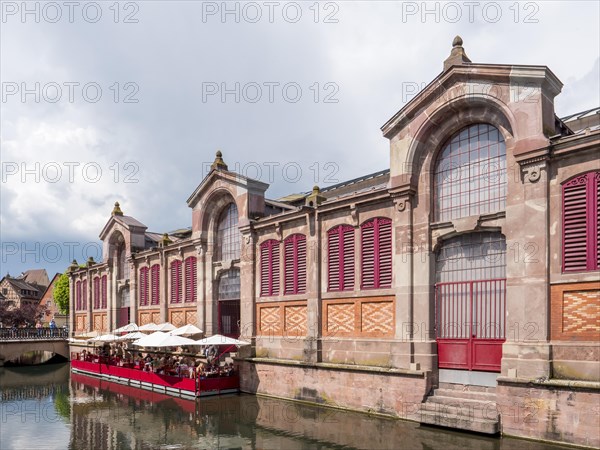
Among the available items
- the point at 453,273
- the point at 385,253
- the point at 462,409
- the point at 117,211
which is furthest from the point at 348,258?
the point at 117,211

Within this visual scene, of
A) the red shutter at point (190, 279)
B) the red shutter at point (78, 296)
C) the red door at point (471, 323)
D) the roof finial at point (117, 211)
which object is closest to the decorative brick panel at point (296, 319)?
the red door at point (471, 323)

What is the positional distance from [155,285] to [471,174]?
2423cm

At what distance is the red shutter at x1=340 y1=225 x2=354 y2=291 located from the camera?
2153 centimetres

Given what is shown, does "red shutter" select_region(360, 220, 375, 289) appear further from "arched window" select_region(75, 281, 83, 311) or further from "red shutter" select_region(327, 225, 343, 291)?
"arched window" select_region(75, 281, 83, 311)

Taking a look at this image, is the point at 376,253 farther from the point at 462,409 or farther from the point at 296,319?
the point at 462,409

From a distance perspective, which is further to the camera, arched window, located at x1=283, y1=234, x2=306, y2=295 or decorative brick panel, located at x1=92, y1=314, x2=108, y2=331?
decorative brick panel, located at x1=92, y1=314, x2=108, y2=331

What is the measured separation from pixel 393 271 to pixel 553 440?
7.60 meters

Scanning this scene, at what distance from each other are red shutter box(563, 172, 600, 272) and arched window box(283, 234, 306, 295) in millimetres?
11319

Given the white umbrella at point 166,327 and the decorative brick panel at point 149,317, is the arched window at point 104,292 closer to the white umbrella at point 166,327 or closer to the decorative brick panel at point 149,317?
the decorative brick panel at point 149,317

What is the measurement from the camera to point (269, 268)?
83.6ft

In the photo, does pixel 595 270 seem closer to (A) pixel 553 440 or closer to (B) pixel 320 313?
(A) pixel 553 440

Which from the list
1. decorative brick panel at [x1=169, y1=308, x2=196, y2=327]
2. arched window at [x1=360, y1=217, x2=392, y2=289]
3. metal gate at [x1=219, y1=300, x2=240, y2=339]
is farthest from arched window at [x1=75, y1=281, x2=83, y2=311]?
arched window at [x1=360, y1=217, x2=392, y2=289]

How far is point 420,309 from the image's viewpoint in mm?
18938

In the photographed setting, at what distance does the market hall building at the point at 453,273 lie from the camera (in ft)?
49.5
